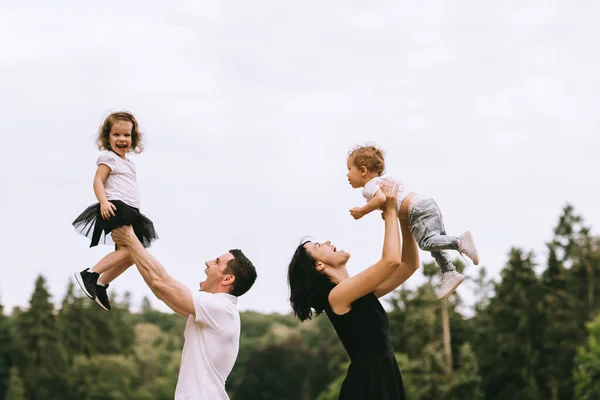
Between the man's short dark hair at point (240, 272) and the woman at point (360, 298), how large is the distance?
0.36 metres

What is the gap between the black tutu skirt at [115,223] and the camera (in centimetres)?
786

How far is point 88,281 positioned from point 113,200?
2.08 ft

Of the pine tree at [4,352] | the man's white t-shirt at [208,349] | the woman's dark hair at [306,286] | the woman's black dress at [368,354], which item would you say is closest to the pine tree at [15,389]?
the pine tree at [4,352]

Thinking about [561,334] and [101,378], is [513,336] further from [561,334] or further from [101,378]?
[101,378]

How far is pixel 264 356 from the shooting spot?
8856 cm

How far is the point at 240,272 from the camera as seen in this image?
7.86 meters

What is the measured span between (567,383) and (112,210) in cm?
5106

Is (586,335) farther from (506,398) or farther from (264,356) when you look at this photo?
(264,356)

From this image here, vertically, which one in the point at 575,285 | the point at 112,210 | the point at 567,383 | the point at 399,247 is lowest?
the point at 399,247

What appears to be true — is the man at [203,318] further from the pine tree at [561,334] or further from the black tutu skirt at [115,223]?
the pine tree at [561,334]

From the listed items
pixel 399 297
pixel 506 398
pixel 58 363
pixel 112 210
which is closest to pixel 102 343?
pixel 58 363

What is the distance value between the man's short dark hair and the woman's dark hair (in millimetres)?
336

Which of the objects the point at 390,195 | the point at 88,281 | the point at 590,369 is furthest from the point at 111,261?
the point at 590,369

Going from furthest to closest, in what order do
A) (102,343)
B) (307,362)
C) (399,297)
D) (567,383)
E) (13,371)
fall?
(307,362), (102,343), (13,371), (399,297), (567,383)
